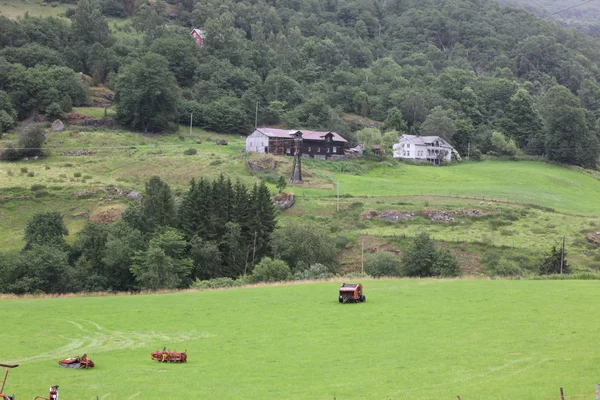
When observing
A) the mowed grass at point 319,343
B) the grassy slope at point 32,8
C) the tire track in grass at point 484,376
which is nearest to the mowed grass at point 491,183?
the mowed grass at point 319,343

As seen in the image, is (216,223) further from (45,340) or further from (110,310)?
(45,340)

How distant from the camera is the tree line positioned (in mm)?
59062

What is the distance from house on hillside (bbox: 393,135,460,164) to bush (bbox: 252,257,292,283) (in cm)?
6760

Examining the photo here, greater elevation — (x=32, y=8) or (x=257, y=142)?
(x=32, y=8)

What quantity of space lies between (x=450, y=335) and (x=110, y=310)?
65.9 ft

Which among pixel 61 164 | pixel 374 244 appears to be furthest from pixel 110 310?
pixel 61 164

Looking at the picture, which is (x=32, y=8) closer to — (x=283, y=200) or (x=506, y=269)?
(x=283, y=200)

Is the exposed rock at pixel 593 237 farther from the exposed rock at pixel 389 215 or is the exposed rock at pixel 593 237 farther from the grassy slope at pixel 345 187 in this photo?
the exposed rock at pixel 389 215

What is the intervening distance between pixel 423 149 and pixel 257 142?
109ft

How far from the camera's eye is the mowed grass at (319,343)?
2202 cm

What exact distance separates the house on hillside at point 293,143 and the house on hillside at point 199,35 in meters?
Answer: 67.8

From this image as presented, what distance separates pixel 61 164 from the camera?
9519cm

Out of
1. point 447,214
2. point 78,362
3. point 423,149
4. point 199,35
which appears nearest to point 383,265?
point 447,214

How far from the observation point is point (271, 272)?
5947 cm
